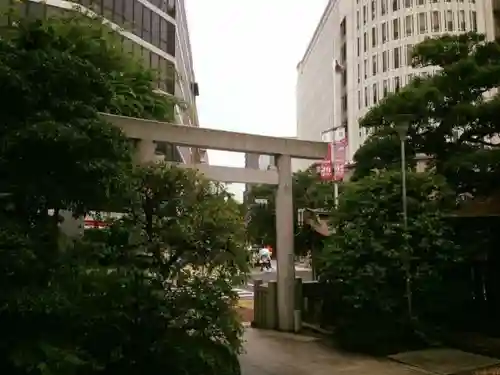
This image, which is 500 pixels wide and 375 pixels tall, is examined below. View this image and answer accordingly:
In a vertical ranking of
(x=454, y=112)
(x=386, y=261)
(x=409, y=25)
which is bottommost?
(x=386, y=261)

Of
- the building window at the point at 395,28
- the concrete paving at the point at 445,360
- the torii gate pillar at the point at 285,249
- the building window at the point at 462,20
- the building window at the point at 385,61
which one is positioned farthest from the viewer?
the building window at the point at 385,61

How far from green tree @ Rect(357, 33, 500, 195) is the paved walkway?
17.2ft

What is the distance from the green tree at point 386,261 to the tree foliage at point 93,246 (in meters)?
3.91

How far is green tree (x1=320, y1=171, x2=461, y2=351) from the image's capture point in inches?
401

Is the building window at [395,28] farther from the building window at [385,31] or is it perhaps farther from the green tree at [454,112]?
the green tree at [454,112]

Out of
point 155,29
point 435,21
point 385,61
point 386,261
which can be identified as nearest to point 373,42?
point 385,61

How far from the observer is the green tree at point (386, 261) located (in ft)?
33.4

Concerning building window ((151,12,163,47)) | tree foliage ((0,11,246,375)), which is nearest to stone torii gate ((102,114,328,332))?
tree foliage ((0,11,246,375))

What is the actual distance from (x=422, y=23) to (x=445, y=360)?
50.6 metres

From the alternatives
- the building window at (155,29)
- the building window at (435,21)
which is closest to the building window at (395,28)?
the building window at (435,21)

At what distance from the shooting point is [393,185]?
1099cm

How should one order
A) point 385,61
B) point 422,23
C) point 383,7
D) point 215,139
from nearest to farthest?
point 215,139
point 422,23
point 385,61
point 383,7

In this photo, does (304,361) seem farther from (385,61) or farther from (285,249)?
(385,61)

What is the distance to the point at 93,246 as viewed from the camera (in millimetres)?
6730
